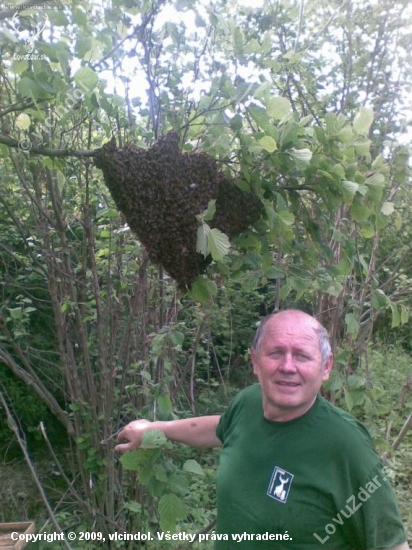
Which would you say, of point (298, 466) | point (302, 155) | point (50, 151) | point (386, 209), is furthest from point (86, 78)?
point (298, 466)

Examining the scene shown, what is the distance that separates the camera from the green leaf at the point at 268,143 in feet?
6.08

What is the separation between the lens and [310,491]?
1655 mm

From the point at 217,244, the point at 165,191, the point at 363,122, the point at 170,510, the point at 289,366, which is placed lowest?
the point at 170,510

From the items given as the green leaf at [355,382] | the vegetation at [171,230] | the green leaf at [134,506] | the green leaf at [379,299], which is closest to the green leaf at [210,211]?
the vegetation at [171,230]

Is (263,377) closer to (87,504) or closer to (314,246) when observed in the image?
(314,246)

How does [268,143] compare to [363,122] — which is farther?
[363,122]

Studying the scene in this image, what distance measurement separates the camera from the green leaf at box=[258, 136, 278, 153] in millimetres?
1853

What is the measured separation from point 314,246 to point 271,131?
65cm

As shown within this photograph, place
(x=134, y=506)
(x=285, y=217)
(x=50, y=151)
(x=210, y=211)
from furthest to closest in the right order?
(x=134, y=506), (x=50, y=151), (x=285, y=217), (x=210, y=211)

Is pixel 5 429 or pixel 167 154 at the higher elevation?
pixel 167 154

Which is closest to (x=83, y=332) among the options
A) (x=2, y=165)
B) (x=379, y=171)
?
(x=2, y=165)

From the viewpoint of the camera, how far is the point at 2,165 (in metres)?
4.08

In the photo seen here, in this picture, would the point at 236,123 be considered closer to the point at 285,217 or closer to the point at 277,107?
the point at 277,107

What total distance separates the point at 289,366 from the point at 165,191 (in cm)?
71
